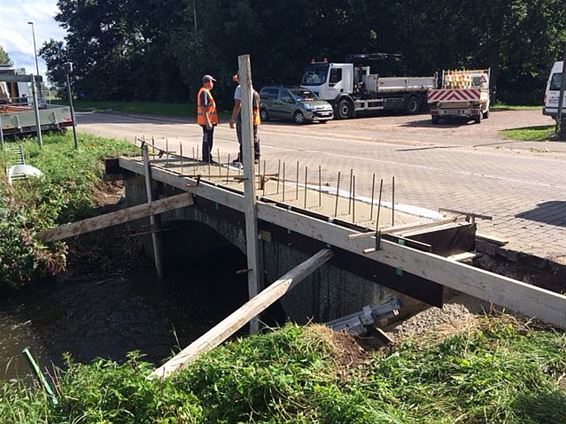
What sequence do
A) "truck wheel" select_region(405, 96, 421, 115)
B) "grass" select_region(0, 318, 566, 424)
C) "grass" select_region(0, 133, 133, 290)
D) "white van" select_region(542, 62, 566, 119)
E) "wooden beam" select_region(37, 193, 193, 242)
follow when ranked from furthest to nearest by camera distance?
"truck wheel" select_region(405, 96, 421, 115) → "white van" select_region(542, 62, 566, 119) → "grass" select_region(0, 133, 133, 290) → "wooden beam" select_region(37, 193, 193, 242) → "grass" select_region(0, 318, 566, 424)

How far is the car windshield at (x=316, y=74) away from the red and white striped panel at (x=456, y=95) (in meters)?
6.30

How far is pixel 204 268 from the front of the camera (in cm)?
1251

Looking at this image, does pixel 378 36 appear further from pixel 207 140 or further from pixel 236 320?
pixel 236 320

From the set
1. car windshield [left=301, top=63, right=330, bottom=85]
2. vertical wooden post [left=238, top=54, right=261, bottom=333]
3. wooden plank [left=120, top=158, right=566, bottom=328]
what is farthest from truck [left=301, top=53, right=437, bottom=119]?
wooden plank [left=120, top=158, right=566, bottom=328]

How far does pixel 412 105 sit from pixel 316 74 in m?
6.36

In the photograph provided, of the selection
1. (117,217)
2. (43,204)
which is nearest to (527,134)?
(117,217)

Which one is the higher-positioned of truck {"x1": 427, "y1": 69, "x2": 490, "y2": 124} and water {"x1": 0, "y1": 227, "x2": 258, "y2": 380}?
truck {"x1": 427, "y1": 69, "x2": 490, "y2": 124}

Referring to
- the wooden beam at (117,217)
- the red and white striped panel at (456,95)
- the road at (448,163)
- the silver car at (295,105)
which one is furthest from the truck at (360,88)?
the wooden beam at (117,217)

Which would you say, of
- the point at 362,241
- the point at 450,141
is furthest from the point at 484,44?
the point at 362,241

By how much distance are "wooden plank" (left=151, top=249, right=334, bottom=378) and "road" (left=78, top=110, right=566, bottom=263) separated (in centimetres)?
214

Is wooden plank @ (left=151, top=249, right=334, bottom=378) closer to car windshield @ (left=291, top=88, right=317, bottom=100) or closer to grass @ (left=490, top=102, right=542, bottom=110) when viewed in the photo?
car windshield @ (left=291, top=88, right=317, bottom=100)

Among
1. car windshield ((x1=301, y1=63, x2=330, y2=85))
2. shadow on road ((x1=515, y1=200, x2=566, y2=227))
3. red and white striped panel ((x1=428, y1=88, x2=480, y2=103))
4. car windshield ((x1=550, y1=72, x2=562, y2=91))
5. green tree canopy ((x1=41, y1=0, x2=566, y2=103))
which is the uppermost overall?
green tree canopy ((x1=41, y1=0, x2=566, y2=103))

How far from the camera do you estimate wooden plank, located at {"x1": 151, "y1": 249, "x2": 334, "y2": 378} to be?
4816 mm

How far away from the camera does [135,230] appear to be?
13141mm
